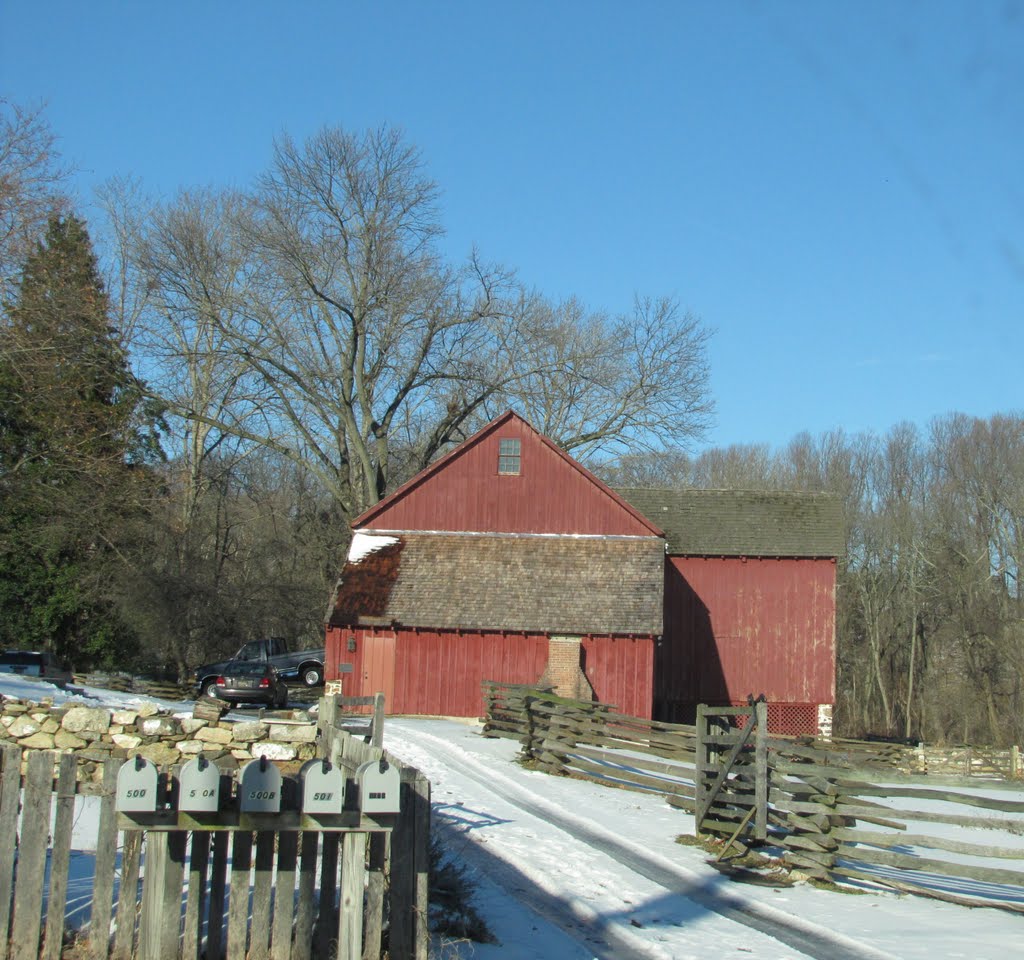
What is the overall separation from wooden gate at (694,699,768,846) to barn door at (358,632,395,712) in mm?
18832

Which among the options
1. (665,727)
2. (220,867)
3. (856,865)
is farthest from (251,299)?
(220,867)

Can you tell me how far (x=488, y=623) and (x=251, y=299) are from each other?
559 inches

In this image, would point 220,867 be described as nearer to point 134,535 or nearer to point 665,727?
point 665,727

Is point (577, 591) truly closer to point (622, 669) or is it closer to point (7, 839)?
point (622, 669)

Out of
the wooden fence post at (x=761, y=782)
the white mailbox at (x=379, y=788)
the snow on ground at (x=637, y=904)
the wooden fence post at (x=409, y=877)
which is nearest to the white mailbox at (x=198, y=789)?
the white mailbox at (x=379, y=788)

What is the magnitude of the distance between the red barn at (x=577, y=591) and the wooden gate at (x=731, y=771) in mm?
17507

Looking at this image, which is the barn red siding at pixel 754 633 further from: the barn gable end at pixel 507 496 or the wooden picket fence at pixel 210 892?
the wooden picket fence at pixel 210 892

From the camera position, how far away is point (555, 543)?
3356 cm

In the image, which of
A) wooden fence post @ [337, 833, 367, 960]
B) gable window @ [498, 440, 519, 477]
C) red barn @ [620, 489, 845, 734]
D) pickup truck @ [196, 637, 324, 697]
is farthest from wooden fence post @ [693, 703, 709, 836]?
pickup truck @ [196, 637, 324, 697]

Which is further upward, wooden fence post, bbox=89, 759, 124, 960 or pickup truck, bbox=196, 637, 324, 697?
wooden fence post, bbox=89, 759, 124, 960

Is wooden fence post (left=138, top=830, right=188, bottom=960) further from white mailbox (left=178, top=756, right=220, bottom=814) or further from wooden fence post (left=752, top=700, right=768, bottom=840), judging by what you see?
wooden fence post (left=752, top=700, right=768, bottom=840)

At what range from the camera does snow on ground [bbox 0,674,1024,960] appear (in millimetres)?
8297

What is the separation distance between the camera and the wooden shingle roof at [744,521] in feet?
116

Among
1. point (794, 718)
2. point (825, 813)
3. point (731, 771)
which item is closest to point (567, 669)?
point (794, 718)
